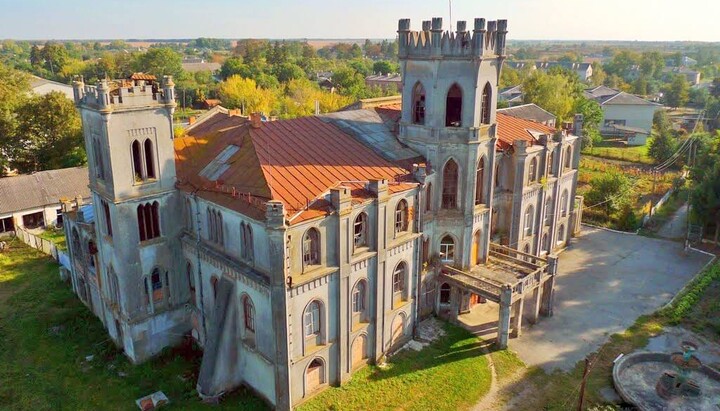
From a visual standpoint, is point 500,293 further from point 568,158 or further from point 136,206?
point 136,206

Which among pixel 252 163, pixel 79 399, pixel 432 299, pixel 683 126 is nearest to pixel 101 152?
pixel 252 163

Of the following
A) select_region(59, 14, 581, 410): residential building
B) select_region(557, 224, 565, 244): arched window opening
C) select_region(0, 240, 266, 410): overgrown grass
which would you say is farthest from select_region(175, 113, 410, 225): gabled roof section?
select_region(557, 224, 565, 244): arched window opening

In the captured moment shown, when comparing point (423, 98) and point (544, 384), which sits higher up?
point (423, 98)

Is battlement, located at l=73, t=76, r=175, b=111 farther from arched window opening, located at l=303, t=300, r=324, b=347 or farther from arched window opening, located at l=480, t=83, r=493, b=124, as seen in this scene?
arched window opening, located at l=480, t=83, r=493, b=124

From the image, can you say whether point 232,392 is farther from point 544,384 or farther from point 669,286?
point 669,286

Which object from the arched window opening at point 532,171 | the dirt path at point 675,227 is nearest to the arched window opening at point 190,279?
the arched window opening at point 532,171

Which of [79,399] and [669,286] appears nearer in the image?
[79,399]
